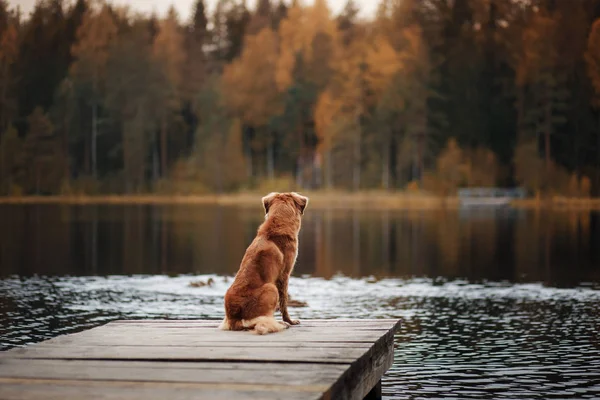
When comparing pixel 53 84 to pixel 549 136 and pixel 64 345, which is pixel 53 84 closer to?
pixel 549 136

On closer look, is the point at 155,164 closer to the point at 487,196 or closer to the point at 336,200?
the point at 336,200

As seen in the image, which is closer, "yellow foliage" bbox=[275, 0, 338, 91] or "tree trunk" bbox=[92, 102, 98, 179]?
"tree trunk" bbox=[92, 102, 98, 179]

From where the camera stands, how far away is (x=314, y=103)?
101 m

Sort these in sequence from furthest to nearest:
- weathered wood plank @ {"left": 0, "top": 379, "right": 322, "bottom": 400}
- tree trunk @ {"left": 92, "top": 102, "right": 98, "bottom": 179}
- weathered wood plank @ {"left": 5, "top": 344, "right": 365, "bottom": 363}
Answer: tree trunk @ {"left": 92, "top": 102, "right": 98, "bottom": 179}
weathered wood plank @ {"left": 5, "top": 344, "right": 365, "bottom": 363}
weathered wood plank @ {"left": 0, "top": 379, "right": 322, "bottom": 400}

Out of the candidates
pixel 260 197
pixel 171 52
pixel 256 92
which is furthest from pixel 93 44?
pixel 260 197

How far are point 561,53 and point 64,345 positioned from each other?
82.2 metres

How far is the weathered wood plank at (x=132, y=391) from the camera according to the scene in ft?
25.0

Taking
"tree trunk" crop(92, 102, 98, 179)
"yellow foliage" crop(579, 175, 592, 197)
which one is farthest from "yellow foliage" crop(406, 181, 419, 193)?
"tree trunk" crop(92, 102, 98, 179)

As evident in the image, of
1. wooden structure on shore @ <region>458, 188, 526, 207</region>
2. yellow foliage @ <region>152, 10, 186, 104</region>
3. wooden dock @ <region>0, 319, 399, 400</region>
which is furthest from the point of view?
yellow foliage @ <region>152, 10, 186, 104</region>

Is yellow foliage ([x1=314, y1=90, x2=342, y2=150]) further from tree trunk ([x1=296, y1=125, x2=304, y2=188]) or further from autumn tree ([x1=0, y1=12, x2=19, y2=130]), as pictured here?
autumn tree ([x1=0, y1=12, x2=19, y2=130])

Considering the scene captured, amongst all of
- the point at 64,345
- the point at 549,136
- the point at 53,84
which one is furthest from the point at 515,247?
the point at 53,84

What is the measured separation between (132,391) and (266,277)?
2794 mm

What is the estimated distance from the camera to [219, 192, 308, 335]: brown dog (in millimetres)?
10289

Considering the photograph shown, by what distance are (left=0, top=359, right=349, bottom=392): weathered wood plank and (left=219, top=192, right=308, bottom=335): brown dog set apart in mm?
1480
